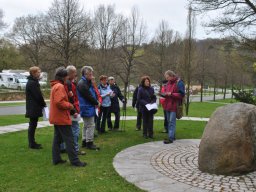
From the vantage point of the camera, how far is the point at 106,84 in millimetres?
10453

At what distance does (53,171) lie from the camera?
6.04 meters

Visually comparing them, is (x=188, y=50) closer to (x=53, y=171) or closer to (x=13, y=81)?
(x=53, y=171)

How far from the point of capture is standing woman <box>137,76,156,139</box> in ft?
31.9

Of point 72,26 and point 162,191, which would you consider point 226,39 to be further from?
point 162,191

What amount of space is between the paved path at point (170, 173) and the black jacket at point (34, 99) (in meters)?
2.28

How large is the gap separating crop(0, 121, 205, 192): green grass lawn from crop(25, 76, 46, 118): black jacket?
36.5 inches

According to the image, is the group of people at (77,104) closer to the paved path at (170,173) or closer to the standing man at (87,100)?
the standing man at (87,100)

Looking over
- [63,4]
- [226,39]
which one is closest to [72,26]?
[63,4]

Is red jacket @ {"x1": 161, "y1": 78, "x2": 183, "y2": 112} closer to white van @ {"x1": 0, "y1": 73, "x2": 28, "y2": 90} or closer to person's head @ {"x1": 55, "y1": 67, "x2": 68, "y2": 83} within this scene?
person's head @ {"x1": 55, "y1": 67, "x2": 68, "y2": 83}

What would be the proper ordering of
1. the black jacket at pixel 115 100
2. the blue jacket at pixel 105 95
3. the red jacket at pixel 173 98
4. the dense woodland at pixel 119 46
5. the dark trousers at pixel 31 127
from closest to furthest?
the dark trousers at pixel 31 127, the red jacket at pixel 173 98, the blue jacket at pixel 105 95, the black jacket at pixel 115 100, the dense woodland at pixel 119 46

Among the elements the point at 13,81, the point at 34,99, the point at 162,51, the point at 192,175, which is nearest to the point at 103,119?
the point at 34,99

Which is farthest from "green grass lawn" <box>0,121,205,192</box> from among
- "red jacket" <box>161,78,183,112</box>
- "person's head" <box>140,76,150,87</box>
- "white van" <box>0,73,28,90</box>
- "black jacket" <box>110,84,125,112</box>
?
"white van" <box>0,73,28,90</box>

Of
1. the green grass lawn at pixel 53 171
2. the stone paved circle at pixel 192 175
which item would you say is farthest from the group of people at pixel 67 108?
the stone paved circle at pixel 192 175

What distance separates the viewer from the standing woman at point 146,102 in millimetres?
9734
